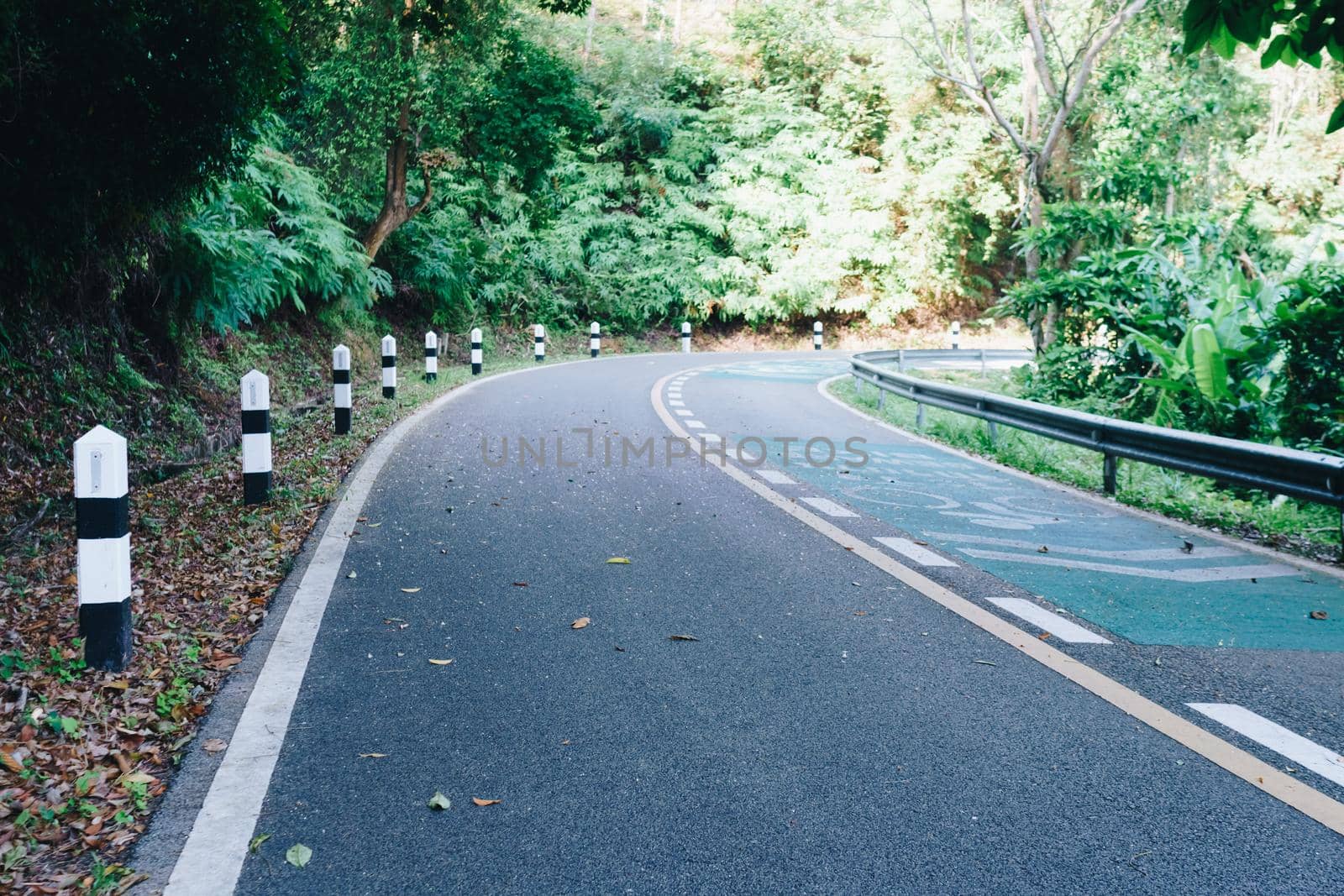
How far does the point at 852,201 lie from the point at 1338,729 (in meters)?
33.9

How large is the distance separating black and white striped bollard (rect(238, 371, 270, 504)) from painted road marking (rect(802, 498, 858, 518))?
13.5 feet

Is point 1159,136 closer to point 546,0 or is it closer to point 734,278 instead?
point 734,278

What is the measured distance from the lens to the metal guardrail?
7.05 m

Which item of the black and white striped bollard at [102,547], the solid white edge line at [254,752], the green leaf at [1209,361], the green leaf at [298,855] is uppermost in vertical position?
the green leaf at [1209,361]

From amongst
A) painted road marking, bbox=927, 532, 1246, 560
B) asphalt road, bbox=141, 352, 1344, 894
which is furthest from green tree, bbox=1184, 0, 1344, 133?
painted road marking, bbox=927, 532, 1246, 560

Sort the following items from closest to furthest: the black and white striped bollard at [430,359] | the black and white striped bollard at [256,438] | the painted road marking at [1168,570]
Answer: the painted road marking at [1168,570] < the black and white striped bollard at [256,438] < the black and white striped bollard at [430,359]

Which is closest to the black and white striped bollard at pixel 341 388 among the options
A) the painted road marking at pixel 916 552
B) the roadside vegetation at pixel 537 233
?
the roadside vegetation at pixel 537 233

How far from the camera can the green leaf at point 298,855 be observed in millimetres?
2982

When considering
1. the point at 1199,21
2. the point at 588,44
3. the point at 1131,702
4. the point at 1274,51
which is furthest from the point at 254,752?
the point at 588,44

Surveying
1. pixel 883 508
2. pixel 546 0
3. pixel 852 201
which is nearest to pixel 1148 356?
pixel 883 508

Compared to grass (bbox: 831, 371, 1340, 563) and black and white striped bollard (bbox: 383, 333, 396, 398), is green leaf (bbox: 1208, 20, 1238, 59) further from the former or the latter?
black and white striped bollard (bbox: 383, 333, 396, 398)

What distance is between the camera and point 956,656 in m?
4.81

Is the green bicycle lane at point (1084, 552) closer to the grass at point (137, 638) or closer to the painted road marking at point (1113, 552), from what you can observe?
the painted road marking at point (1113, 552)

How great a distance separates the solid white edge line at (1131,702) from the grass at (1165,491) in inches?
119
